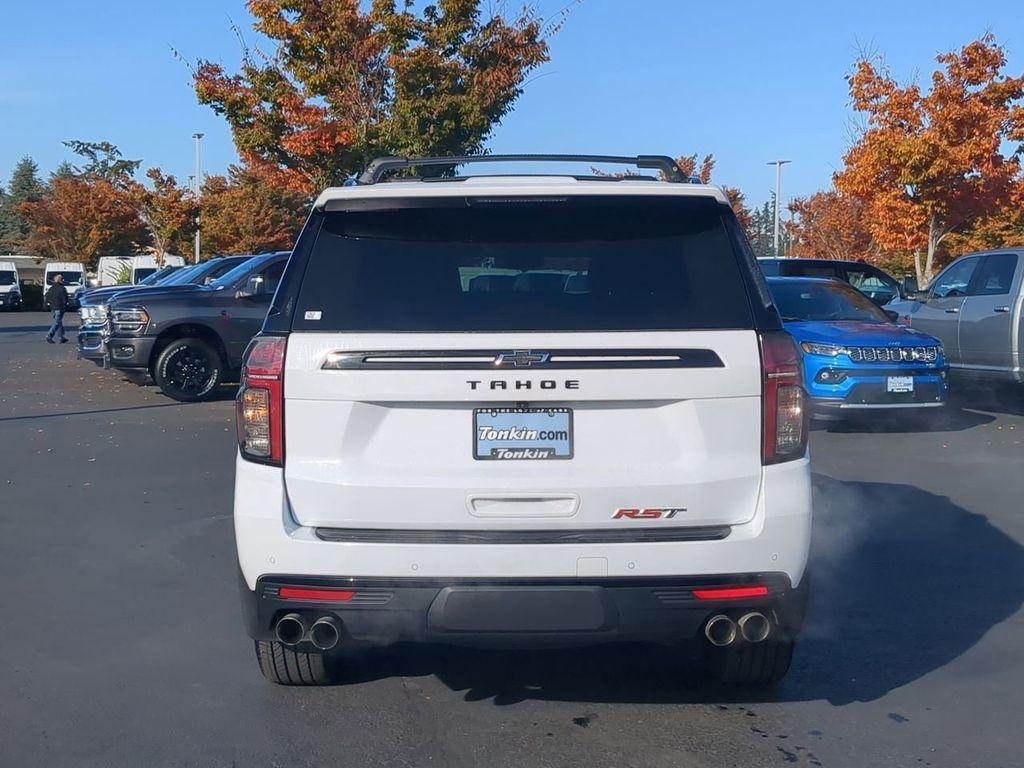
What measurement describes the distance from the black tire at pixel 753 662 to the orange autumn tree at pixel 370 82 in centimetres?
1963

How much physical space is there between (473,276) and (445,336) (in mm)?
384

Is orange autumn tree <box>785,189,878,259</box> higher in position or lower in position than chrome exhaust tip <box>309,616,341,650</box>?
higher

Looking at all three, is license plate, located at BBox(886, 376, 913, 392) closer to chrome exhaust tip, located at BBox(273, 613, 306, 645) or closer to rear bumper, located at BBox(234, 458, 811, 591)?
rear bumper, located at BBox(234, 458, 811, 591)

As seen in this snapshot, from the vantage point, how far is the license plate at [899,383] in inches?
481

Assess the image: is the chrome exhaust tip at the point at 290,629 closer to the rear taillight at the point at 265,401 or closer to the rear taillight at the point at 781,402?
the rear taillight at the point at 265,401

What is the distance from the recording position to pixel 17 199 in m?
111

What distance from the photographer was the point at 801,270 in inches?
683

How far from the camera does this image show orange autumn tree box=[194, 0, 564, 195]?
23406 mm

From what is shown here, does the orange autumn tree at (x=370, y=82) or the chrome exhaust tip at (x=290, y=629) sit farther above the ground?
the orange autumn tree at (x=370, y=82)

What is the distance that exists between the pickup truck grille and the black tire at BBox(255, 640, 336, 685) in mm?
8522

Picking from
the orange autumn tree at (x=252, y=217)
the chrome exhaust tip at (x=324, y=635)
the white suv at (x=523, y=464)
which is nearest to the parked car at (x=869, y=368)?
the white suv at (x=523, y=464)

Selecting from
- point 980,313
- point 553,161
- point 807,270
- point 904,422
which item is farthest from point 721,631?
point 807,270

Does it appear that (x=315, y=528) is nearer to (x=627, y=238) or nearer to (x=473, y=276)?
(x=473, y=276)


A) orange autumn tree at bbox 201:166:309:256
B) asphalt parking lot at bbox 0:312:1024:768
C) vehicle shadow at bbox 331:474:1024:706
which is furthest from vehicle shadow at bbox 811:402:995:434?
orange autumn tree at bbox 201:166:309:256
